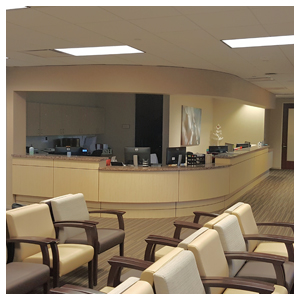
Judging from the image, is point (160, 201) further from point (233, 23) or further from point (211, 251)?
point (211, 251)

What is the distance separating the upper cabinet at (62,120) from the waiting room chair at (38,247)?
19.9 ft

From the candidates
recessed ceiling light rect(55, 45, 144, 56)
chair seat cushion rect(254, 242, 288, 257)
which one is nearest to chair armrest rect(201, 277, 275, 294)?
chair seat cushion rect(254, 242, 288, 257)

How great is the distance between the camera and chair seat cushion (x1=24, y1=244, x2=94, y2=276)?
3.86m

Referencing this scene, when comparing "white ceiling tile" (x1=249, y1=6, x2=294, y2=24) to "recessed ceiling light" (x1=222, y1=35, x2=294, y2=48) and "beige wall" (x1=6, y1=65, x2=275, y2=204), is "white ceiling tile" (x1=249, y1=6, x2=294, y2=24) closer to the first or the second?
"recessed ceiling light" (x1=222, y1=35, x2=294, y2=48)

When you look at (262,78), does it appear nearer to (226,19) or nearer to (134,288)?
(226,19)

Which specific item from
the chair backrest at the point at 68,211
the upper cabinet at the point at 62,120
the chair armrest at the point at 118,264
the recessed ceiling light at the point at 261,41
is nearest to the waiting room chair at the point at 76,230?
the chair backrest at the point at 68,211

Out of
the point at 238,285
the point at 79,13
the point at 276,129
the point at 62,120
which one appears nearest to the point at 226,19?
the point at 79,13

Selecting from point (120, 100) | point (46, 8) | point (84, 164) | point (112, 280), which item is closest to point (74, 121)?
point (120, 100)

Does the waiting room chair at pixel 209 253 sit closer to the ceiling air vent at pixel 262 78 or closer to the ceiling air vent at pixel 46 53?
the ceiling air vent at pixel 46 53

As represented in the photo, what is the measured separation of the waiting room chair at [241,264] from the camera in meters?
3.32

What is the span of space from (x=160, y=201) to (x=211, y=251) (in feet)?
14.6

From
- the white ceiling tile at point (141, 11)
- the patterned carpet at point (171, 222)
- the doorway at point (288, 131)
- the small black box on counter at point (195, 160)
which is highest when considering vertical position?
the white ceiling tile at point (141, 11)

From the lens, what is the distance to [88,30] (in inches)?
199

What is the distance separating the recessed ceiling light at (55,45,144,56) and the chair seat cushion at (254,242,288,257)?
3.43 metres
